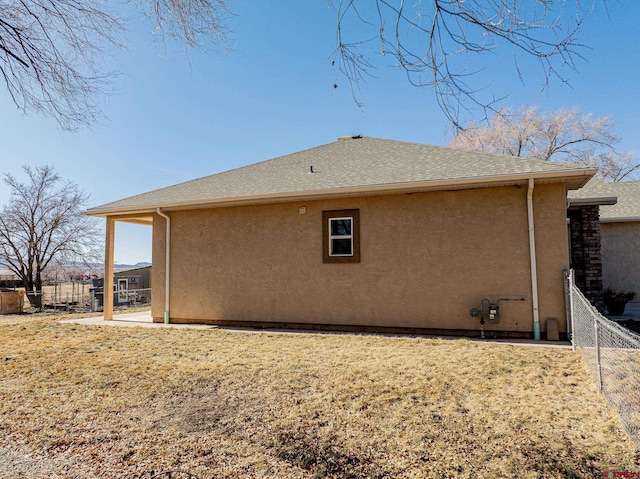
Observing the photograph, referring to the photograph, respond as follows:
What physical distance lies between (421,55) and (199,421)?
3633 millimetres

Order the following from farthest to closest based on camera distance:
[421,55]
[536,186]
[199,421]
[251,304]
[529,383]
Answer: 1. [251,304]
2. [536,186]
3. [529,383]
4. [199,421]
5. [421,55]

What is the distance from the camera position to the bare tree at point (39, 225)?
22.3m

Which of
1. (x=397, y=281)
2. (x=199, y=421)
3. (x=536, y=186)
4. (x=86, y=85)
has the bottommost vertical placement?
(x=199, y=421)

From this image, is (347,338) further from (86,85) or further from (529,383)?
(86,85)

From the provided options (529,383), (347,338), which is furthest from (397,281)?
(529,383)

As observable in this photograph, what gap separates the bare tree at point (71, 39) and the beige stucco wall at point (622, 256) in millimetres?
12204

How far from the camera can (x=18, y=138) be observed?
16.1 feet

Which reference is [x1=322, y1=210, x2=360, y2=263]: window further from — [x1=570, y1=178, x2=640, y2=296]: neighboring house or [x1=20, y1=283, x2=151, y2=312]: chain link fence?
[x1=20, y1=283, x2=151, y2=312]: chain link fence

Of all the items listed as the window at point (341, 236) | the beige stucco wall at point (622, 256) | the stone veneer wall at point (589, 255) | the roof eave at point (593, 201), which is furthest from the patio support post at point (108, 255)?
the beige stucco wall at point (622, 256)

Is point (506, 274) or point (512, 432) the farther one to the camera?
point (506, 274)

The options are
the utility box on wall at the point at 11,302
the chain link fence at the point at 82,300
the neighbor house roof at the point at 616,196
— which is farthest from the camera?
the chain link fence at the point at 82,300

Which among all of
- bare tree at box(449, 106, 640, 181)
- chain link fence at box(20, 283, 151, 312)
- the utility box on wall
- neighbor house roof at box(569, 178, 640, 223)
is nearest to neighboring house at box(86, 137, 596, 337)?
neighbor house roof at box(569, 178, 640, 223)

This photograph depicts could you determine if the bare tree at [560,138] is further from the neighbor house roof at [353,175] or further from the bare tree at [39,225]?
the bare tree at [39,225]

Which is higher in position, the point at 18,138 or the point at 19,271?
the point at 18,138
